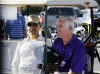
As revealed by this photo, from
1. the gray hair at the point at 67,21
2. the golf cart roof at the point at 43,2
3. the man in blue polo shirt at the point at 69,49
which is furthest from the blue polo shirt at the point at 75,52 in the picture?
the golf cart roof at the point at 43,2

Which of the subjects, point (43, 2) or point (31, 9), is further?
point (31, 9)

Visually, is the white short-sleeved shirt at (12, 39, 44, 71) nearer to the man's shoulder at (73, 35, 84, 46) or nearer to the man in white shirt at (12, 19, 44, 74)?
the man in white shirt at (12, 19, 44, 74)

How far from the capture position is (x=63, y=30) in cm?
309

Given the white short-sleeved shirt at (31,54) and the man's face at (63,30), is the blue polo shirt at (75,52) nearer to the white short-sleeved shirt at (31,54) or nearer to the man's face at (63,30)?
the man's face at (63,30)

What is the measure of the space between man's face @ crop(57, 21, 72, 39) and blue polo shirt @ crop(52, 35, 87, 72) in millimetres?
53

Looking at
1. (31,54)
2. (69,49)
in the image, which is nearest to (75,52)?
(69,49)

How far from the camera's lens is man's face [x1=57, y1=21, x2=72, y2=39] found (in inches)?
121

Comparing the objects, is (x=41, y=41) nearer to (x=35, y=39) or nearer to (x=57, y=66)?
(x=35, y=39)

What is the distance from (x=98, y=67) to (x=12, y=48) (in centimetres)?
112

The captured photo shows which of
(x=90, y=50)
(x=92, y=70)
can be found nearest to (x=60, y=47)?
(x=90, y=50)

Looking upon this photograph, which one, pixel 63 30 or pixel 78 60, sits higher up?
pixel 63 30

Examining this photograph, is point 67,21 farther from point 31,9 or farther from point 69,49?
point 31,9

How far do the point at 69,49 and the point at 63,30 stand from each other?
195mm

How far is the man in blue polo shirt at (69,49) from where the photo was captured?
3.05 m
